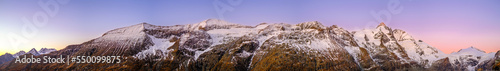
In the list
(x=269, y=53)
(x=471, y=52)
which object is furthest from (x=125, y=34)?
(x=471, y=52)

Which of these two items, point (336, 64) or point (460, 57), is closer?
point (336, 64)

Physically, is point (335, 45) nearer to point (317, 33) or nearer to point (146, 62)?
point (317, 33)

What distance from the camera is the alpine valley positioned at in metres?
138

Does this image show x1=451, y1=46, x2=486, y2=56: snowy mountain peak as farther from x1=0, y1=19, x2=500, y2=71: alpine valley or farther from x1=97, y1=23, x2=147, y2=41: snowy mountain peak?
x1=97, y1=23, x2=147, y2=41: snowy mountain peak

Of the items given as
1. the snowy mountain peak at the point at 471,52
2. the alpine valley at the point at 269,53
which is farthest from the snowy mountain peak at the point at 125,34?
the snowy mountain peak at the point at 471,52

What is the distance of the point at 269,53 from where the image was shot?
14375cm

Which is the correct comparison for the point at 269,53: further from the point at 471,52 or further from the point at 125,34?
the point at 471,52

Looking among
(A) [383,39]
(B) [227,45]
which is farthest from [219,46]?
(A) [383,39]

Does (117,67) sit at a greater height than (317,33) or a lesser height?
lesser

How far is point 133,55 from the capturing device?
157 m

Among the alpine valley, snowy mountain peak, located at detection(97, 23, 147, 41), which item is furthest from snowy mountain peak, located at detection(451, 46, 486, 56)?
snowy mountain peak, located at detection(97, 23, 147, 41)

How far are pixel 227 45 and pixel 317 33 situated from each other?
60545 millimetres

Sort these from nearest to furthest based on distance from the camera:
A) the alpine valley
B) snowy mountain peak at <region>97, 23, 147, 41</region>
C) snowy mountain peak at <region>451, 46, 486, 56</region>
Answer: the alpine valley
snowy mountain peak at <region>451, 46, 486, 56</region>
snowy mountain peak at <region>97, 23, 147, 41</region>

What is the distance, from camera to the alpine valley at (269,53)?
13850 centimetres
